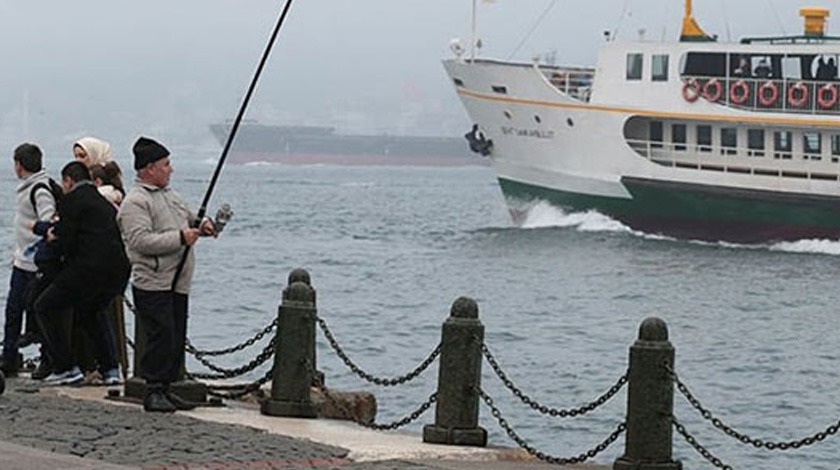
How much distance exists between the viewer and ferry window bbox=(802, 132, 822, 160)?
Answer: 52656 millimetres

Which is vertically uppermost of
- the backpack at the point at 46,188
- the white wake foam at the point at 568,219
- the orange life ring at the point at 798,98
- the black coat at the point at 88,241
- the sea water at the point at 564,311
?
the orange life ring at the point at 798,98

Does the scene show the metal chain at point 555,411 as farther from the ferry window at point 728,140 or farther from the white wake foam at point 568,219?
the white wake foam at point 568,219

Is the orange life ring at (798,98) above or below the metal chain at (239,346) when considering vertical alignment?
above

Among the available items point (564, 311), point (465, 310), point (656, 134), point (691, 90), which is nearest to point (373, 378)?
point (465, 310)

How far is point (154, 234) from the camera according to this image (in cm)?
1160

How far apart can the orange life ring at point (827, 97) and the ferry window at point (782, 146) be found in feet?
4.75

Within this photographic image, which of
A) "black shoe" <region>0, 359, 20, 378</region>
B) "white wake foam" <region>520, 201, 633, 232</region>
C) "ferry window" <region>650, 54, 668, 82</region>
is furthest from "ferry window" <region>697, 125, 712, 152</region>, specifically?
"black shoe" <region>0, 359, 20, 378</region>

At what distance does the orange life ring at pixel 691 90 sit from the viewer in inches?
2089

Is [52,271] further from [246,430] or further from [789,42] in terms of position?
[789,42]

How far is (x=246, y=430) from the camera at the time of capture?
11.3 m

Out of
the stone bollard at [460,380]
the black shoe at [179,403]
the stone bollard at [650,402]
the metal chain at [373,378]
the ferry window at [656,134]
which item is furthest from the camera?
the ferry window at [656,134]

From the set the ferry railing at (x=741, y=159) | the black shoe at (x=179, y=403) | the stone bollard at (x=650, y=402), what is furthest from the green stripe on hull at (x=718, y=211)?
the stone bollard at (x=650, y=402)

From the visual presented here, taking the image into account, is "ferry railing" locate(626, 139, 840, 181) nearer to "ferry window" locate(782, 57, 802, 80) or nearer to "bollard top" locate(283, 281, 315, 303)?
"ferry window" locate(782, 57, 802, 80)

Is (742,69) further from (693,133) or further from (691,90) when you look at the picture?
(693,133)
